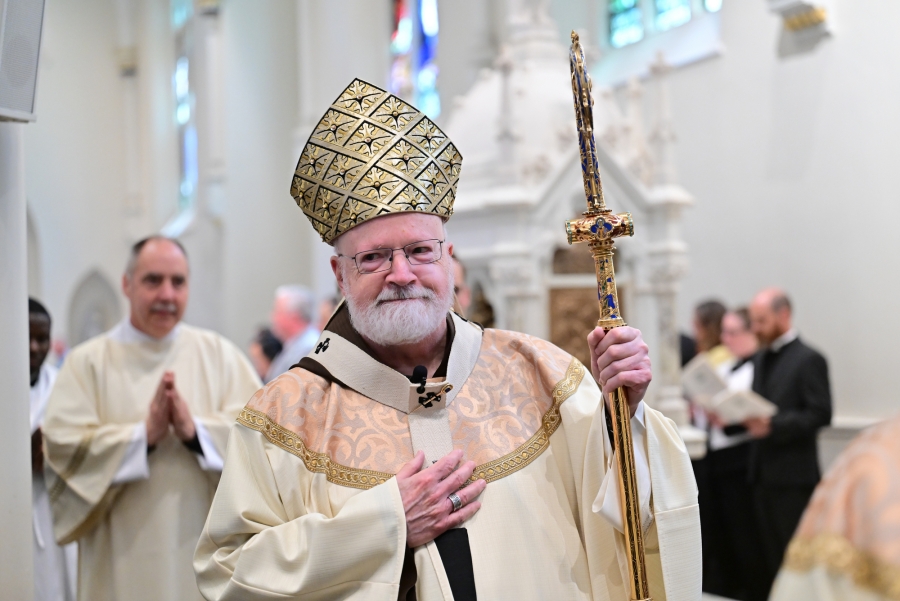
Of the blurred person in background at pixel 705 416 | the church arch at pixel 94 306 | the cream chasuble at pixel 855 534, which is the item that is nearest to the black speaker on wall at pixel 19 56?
the cream chasuble at pixel 855 534

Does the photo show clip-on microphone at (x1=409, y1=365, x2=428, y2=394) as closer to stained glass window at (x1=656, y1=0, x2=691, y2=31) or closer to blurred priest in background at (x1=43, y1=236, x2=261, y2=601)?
blurred priest in background at (x1=43, y1=236, x2=261, y2=601)

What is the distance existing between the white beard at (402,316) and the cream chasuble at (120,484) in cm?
147

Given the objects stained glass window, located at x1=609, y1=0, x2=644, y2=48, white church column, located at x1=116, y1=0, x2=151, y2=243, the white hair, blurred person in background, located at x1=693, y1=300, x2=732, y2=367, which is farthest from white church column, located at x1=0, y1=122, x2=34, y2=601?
white church column, located at x1=116, y1=0, x2=151, y2=243

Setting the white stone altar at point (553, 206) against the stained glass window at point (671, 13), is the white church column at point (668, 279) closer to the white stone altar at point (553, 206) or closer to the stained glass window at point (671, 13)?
the white stone altar at point (553, 206)

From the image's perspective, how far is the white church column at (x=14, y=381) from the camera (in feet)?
9.73

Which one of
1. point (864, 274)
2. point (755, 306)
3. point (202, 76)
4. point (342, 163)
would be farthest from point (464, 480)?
point (202, 76)

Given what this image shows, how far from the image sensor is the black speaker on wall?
2855 mm

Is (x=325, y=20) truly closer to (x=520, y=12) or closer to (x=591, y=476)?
(x=520, y=12)

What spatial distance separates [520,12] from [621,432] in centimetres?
518

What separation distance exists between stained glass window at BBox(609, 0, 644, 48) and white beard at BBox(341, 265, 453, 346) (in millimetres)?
8456

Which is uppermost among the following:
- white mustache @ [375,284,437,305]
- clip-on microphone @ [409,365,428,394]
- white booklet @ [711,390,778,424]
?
white mustache @ [375,284,437,305]

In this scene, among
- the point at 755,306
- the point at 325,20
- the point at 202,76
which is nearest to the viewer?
the point at 755,306

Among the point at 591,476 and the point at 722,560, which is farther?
the point at 722,560

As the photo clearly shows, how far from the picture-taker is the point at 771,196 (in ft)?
28.1
